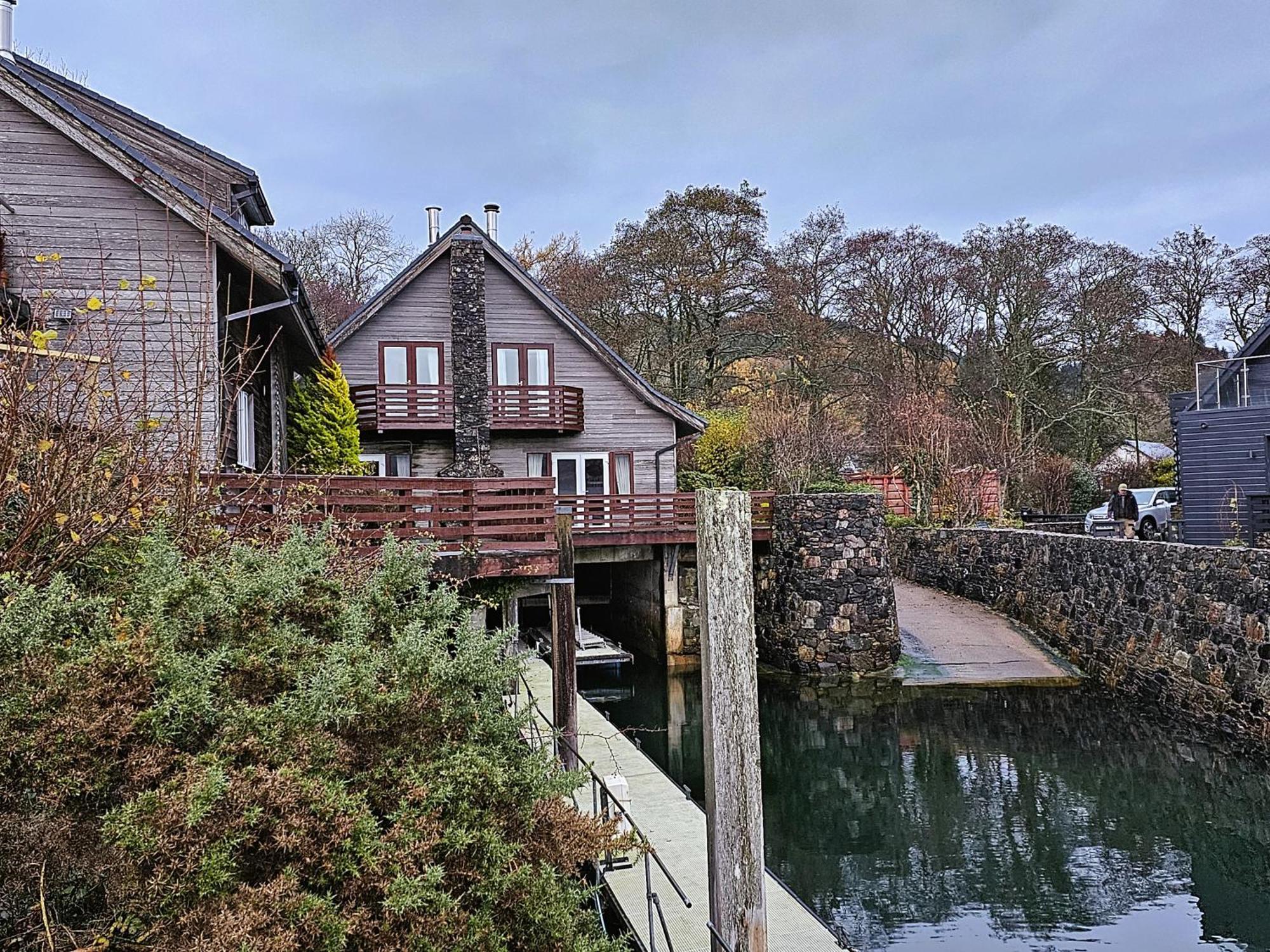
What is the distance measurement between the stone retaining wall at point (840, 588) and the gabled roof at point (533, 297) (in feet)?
20.9

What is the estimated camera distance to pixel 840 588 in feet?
65.5

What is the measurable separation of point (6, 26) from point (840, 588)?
1673 centimetres

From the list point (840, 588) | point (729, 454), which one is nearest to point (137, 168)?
point (840, 588)

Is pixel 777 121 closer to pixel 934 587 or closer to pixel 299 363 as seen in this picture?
pixel 934 587

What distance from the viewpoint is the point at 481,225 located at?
87.8 ft

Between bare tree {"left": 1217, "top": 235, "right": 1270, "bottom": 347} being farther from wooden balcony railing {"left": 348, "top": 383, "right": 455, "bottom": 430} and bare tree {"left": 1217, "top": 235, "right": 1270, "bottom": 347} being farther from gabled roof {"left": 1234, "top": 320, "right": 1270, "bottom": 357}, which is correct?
wooden balcony railing {"left": 348, "top": 383, "right": 455, "bottom": 430}

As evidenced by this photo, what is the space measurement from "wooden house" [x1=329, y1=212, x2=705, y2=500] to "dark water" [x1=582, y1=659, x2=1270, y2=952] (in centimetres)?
852

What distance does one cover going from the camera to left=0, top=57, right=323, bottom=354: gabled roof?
431 inches

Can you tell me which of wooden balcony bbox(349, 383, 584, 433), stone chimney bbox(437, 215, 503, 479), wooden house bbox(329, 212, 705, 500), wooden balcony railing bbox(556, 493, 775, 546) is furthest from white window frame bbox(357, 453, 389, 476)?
wooden balcony railing bbox(556, 493, 775, 546)

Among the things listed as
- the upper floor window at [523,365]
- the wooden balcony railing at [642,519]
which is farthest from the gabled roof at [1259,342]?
the upper floor window at [523,365]

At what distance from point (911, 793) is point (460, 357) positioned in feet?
48.7

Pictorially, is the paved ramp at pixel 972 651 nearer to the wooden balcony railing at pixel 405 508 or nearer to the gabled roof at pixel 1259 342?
the gabled roof at pixel 1259 342

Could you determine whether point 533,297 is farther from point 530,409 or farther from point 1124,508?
point 1124,508

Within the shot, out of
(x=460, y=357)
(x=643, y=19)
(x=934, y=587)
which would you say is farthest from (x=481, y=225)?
(x=934, y=587)
